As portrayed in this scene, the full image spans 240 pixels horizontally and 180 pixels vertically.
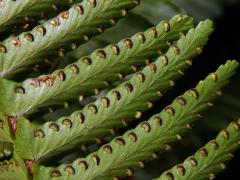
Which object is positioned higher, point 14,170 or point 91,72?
point 91,72

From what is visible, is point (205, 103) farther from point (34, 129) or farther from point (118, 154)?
point (34, 129)

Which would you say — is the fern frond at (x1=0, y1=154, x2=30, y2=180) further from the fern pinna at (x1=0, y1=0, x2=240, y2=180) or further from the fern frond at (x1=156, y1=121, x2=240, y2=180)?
the fern frond at (x1=156, y1=121, x2=240, y2=180)

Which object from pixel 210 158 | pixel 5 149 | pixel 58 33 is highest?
pixel 58 33

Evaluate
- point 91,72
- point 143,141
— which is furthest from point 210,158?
point 91,72

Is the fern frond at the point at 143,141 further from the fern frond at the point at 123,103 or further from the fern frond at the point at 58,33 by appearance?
the fern frond at the point at 58,33

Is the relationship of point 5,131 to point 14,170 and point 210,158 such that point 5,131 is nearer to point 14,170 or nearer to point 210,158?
point 14,170
